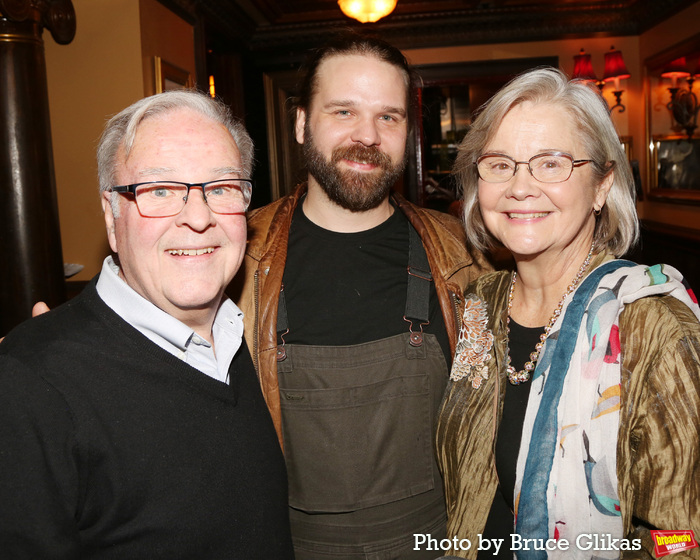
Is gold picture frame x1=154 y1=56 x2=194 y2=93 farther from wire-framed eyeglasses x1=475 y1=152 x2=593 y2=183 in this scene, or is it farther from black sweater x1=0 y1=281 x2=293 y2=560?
black sweater x1=0 y1=281 x2=293 y2=560

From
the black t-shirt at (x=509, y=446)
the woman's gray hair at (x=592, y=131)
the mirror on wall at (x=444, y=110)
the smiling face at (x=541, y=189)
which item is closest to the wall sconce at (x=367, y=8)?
the mirror on wall at (x=444, y=110)

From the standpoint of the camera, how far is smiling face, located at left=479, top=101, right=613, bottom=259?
60.6 inches

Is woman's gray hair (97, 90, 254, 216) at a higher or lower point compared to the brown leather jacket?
higher

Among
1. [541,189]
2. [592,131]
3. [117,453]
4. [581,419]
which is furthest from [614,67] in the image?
[117,453]

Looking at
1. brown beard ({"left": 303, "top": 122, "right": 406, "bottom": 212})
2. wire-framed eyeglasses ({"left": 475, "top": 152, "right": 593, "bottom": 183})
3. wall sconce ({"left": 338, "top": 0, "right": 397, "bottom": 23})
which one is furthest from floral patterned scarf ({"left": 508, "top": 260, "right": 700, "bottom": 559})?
wall sconce ({"left": 338, "top": 0, "right": 397, "bottom": 23})

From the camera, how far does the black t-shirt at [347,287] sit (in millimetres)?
1872

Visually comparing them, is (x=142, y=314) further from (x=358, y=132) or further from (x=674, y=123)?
(x=674, y=123)

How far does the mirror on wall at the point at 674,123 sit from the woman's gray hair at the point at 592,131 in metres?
4.60

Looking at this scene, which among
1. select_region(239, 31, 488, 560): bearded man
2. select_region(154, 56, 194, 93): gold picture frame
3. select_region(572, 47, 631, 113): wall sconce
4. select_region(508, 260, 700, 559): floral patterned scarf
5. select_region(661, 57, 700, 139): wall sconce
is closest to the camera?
select_region(508, 260, 700, 559): floral patterned scarf

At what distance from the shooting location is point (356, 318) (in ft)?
6.18

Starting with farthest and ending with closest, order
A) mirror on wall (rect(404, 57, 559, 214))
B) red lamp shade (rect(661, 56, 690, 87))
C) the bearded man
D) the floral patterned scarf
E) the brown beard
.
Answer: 1. mirror on wall (rect(404, 57, 559, 214))
2. red lamp shade (rect(661, 56, 690, 87))
3. the brown beard
4. the bearded man
5. the floral patterned scarf

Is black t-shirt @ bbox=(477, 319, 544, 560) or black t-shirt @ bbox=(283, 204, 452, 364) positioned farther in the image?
black t-shirt @ bbox=(283, 204, 452, 364)

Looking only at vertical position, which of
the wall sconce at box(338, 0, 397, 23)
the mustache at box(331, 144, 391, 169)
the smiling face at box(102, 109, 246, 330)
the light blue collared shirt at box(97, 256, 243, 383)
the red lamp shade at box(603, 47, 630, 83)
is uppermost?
the wall sconce at box(338, 0, 397, 23)

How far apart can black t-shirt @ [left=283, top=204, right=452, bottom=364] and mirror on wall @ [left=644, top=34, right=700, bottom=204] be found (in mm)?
4750
